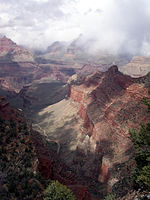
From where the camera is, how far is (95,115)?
72.6m

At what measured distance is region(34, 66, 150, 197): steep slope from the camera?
48.6 meters

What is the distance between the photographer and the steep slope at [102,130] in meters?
48.6

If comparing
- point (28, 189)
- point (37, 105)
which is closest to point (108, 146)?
point (28, 189)

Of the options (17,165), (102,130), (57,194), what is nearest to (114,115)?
(102,130)

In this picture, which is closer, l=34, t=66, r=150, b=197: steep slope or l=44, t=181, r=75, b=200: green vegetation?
l=44, t=181, r=75, b=200: green vegetation

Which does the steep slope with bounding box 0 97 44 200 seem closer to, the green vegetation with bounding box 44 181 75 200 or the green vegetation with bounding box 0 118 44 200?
the green vegetation with bounding box 0 118 44 200

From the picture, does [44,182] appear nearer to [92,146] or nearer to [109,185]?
[109,185]

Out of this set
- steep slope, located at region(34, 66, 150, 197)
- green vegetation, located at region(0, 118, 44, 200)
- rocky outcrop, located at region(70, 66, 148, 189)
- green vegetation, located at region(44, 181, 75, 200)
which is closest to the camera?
green vegetation, located at region(44, 181, 75, 200)

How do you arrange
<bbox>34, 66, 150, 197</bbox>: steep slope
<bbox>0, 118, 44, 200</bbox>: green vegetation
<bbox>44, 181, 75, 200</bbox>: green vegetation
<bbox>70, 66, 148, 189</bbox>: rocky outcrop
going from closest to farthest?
<bbox>44, 181, 75, 200</bbox>: green vegetation
<bbox>0, 118, 44, 200</bbox>: green vegetation
<bbox>34, 66, 150, 197</bbox>: steep slope
<bbox>70, 66, 148, 189</bbox>: rocky outcrop

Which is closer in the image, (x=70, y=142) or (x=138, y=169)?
(x=138, y=169)

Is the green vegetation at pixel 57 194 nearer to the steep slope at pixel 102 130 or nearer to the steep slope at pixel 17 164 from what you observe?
the steep slope at pixel 17 164

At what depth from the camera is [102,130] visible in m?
60.7

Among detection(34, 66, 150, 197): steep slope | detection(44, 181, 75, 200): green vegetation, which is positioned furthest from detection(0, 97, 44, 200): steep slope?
detection(34, 66, 150, 197): steep slope

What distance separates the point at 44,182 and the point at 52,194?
689 centimetres
